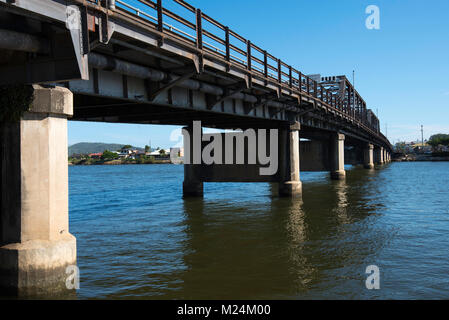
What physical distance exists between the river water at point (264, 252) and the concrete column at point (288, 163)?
4.95 metres

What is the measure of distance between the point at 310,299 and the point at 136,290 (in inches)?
186

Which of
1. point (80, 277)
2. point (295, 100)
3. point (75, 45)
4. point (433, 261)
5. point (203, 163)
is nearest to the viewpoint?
point (75, 45)

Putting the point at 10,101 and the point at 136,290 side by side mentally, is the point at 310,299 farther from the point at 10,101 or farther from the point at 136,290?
the point at 10,101

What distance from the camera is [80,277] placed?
1207 centimetres

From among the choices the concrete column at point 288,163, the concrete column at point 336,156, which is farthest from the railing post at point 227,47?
the concrete column at point 336,156

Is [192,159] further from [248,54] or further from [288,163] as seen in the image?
[248,54]

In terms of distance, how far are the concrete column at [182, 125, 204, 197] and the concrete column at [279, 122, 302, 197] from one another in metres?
7.07

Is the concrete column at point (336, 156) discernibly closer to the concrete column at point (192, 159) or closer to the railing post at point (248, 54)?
the concrete column at point (192, 159)

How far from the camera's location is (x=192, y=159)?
1358 inches

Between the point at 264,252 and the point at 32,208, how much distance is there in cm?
846

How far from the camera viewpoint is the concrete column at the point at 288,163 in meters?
32.8

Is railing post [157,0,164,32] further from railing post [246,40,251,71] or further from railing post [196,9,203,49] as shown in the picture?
railing post [246,40,251,71]

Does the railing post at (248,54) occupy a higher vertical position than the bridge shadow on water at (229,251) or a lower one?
higher
